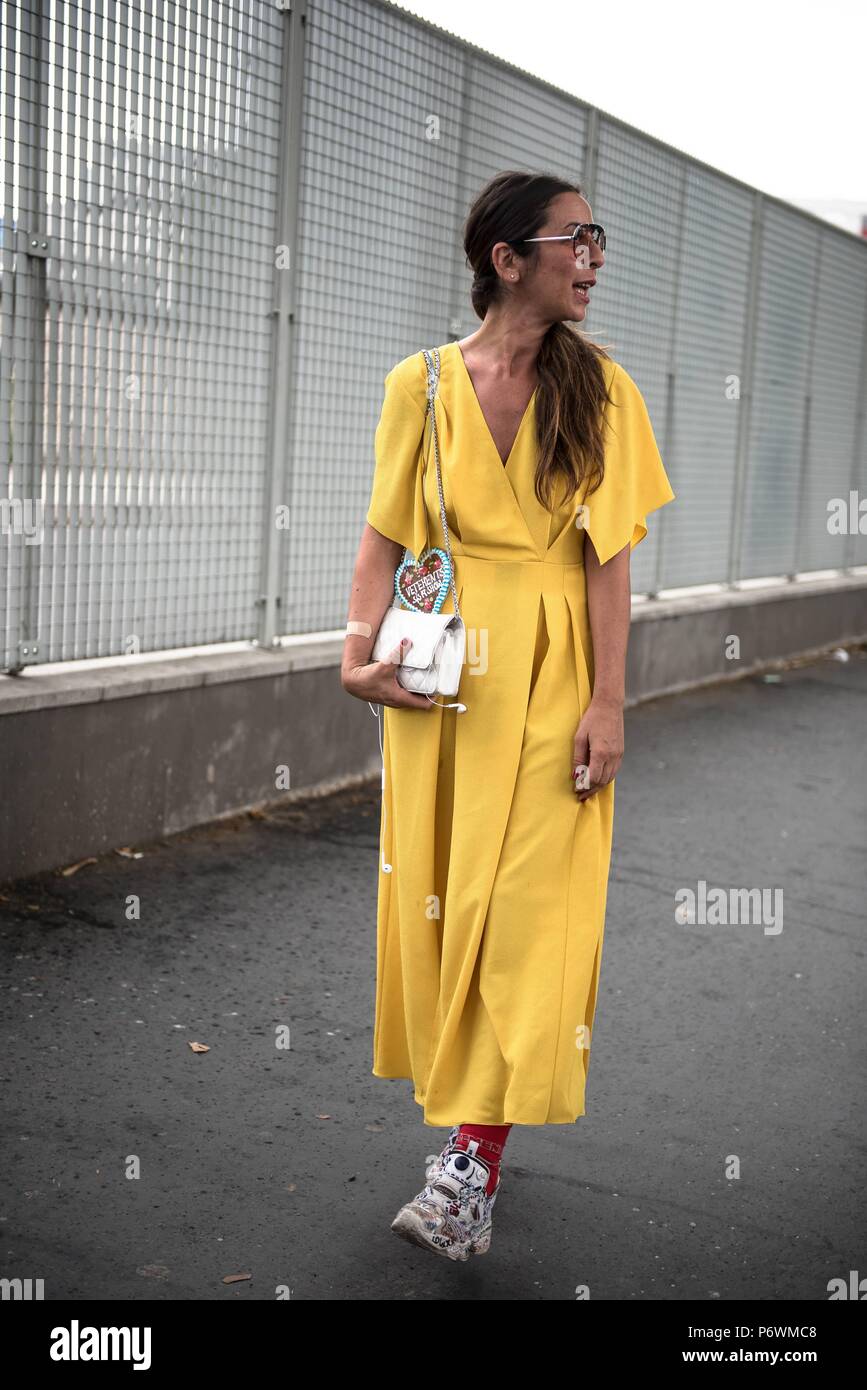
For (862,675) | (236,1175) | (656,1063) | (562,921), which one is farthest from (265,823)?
(862,675)

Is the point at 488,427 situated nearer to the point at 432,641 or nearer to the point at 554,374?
the point at 554,374

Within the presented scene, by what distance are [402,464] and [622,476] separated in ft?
1.48

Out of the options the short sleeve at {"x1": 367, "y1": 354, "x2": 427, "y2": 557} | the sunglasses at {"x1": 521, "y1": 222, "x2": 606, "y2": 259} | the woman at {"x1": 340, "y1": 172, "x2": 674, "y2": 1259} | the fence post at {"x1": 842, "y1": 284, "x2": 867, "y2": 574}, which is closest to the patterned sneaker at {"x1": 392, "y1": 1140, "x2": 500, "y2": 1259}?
the woman at {"x1": 340, "y1": 172, "x2": 674, "y2": 1259}

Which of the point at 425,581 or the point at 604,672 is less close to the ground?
the point at 425,581

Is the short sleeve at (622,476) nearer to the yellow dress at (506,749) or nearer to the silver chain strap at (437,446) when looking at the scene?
the yellow dress at (506,749)

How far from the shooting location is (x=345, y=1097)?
4.00 m

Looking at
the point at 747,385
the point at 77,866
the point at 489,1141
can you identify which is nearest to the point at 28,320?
the point at 77,866

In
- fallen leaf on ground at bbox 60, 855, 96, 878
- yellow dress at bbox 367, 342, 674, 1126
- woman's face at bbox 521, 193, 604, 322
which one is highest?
woman's face at bbox 521, 193, 604, 322

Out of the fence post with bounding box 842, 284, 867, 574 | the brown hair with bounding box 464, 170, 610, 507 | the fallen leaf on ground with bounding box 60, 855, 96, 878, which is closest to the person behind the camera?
the brown hair with bounding box 464, 170, 610, 507

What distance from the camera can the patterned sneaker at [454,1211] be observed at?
321 centimetres

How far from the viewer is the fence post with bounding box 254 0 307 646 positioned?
6398 millimetres

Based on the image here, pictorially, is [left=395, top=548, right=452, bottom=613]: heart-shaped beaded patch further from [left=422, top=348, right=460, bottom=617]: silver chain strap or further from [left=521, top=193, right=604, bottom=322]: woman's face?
[left=521, top=193, right=604, bottom=322]: woman's face

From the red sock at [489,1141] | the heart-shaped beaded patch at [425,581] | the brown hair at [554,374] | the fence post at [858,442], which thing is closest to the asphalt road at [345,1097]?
the red sock at [489,1141]

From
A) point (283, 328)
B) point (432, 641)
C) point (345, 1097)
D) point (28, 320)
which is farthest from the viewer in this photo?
point (283, 328)
